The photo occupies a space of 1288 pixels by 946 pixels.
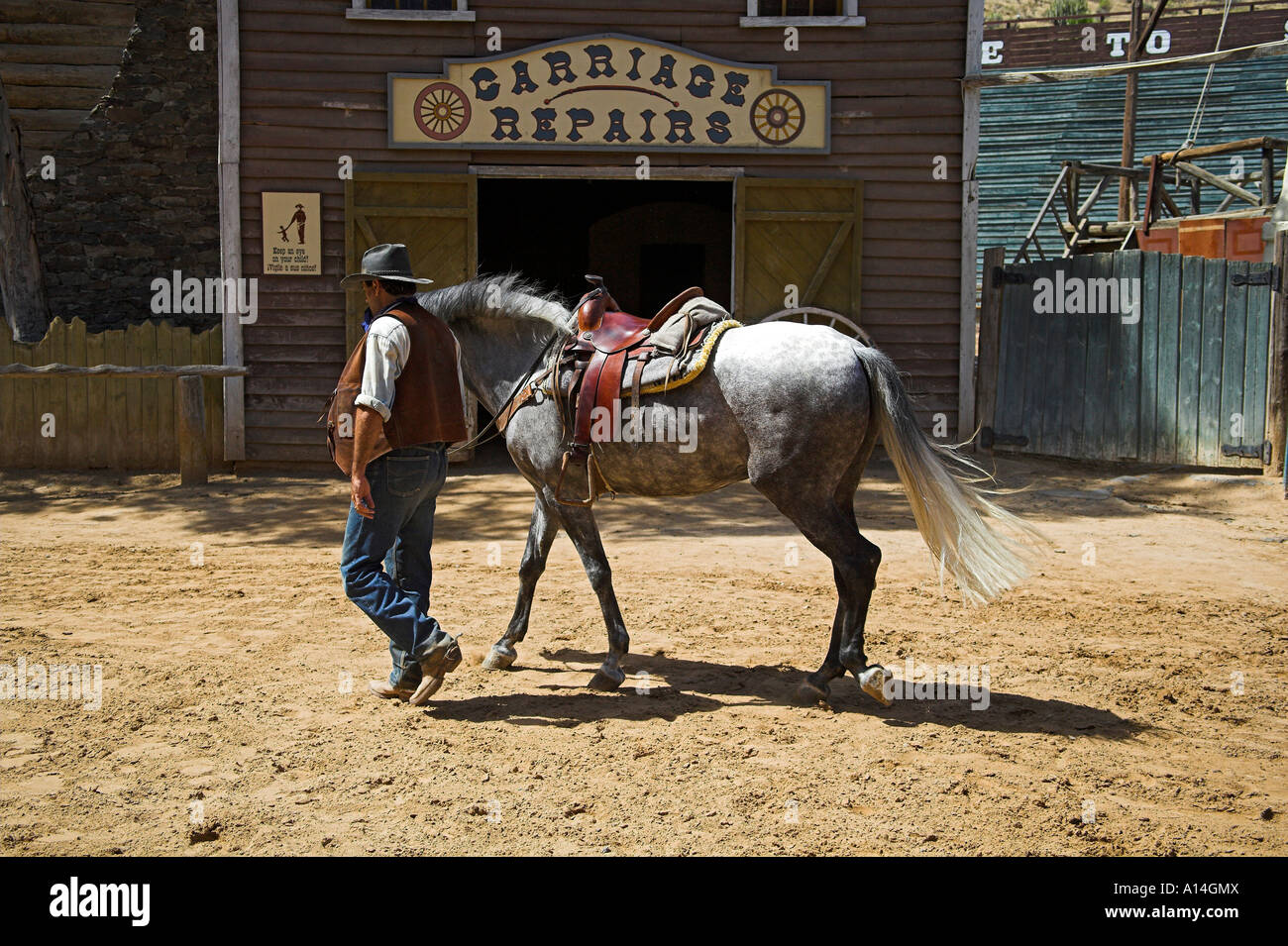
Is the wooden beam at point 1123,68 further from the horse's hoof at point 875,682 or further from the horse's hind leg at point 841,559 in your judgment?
the horse's hoof at point 875,682

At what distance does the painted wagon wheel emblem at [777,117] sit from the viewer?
36.8ft

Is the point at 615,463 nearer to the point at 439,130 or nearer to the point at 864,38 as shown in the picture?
the point at 439,130

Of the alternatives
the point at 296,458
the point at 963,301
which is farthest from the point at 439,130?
the point at 963,301

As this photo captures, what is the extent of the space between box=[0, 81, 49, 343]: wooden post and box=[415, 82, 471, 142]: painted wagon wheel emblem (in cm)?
543

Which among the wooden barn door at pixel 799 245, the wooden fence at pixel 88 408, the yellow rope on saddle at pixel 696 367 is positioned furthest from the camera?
the wooden barn door at pixel 799 245

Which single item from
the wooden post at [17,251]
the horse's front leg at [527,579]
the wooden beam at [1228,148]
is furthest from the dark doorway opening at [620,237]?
the horse's front leg at [527,579]

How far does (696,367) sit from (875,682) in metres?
1.57

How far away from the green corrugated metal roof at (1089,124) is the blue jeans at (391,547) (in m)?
22.2

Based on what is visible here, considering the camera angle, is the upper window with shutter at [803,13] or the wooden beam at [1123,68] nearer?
the wooden beam at [1123,68]

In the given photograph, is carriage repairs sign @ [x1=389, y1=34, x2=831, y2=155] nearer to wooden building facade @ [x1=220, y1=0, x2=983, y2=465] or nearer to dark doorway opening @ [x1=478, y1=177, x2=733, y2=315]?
wooden building facade @ [x1=220, y1=0, x2=983, y2=465]

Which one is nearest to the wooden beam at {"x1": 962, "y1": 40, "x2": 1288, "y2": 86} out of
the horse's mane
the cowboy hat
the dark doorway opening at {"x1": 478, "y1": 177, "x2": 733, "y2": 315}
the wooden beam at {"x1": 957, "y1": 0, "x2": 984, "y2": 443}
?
the wooden beam at {"x1": 957, "y1": 0, "x2": 984, "y2": 443}

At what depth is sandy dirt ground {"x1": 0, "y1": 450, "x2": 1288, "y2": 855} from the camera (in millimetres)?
3518

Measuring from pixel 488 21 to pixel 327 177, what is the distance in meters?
2.25

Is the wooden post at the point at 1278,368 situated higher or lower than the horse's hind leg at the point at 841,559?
higher
